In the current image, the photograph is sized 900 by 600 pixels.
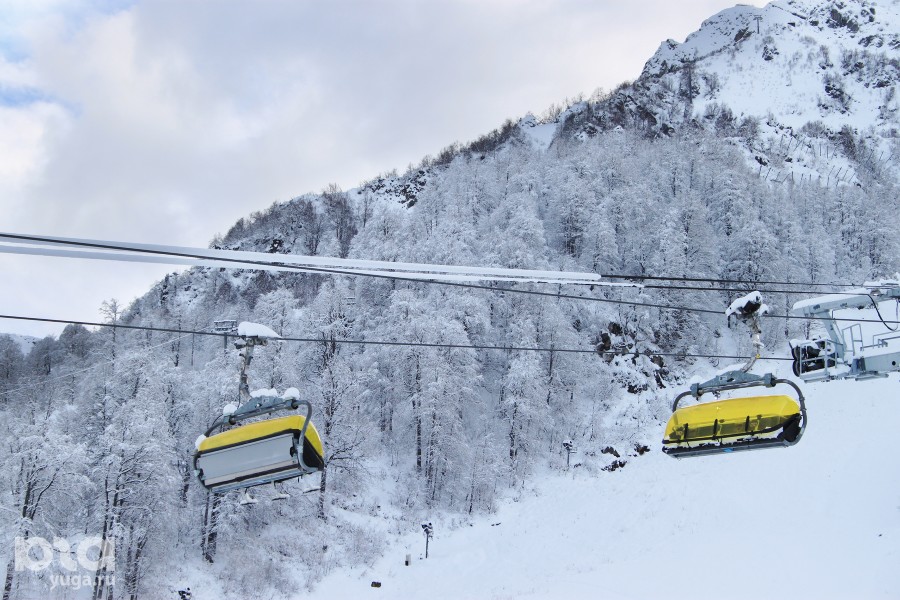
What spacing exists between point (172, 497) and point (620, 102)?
104024 mm

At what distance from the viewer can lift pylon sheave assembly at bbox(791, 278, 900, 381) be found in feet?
31.3

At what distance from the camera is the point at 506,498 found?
33031 mm

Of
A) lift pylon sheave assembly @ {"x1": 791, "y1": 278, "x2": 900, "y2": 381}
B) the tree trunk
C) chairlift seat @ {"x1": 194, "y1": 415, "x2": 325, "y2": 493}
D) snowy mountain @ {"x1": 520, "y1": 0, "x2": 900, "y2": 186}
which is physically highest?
snowy mountain @ {"x1": 520, "y1": 0, "x2": 900, "y2": 186}

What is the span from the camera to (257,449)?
24.0 ft

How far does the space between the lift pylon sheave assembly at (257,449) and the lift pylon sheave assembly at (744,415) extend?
483cm

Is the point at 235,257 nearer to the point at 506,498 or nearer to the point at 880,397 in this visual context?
the point at 506,498

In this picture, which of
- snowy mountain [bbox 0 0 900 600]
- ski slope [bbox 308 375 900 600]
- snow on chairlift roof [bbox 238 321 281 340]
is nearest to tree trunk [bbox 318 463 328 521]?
snowy mountain [bbox 0 0 900 600]

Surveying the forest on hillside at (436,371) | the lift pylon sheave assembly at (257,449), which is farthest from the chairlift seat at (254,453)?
the forest on hillside at (436,371)

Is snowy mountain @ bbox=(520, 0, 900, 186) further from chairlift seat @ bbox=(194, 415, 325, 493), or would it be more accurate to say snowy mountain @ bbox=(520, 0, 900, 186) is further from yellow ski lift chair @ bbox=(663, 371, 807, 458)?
chairlift seat @ bbox=(194, 415, 325, 493)

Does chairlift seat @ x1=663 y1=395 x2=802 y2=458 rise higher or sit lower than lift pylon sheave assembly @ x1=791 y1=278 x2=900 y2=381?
lower

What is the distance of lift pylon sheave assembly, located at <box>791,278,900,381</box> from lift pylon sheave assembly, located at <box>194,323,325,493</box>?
25.2ft

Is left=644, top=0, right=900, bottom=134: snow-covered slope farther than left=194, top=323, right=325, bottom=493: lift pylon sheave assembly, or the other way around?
left=644, top=0, right=900, bottom=134: snow-covered slope

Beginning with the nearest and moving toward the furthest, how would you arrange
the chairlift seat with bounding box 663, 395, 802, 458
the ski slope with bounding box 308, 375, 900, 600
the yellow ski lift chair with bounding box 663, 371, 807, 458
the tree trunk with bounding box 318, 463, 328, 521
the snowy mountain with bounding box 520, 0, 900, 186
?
the yellow ski lift chair with bounding box 663, 371, 807, 458 < the chairlift seat with bounding box 663, 395, 802, 458 < the ski slope with bounding box 308, 375, 900, 600 < the tree trunk with bounding box 318, 463, 328, 521 < the snowy mountain with bounding box 520, 0, 900, 186

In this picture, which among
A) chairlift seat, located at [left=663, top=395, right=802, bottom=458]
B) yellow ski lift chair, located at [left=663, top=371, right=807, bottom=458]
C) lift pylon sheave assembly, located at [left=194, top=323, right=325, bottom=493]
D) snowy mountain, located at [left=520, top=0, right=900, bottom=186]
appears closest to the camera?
lift pylon sheave assembly, located at [left=194, top=323, right=325, bottom=493]
